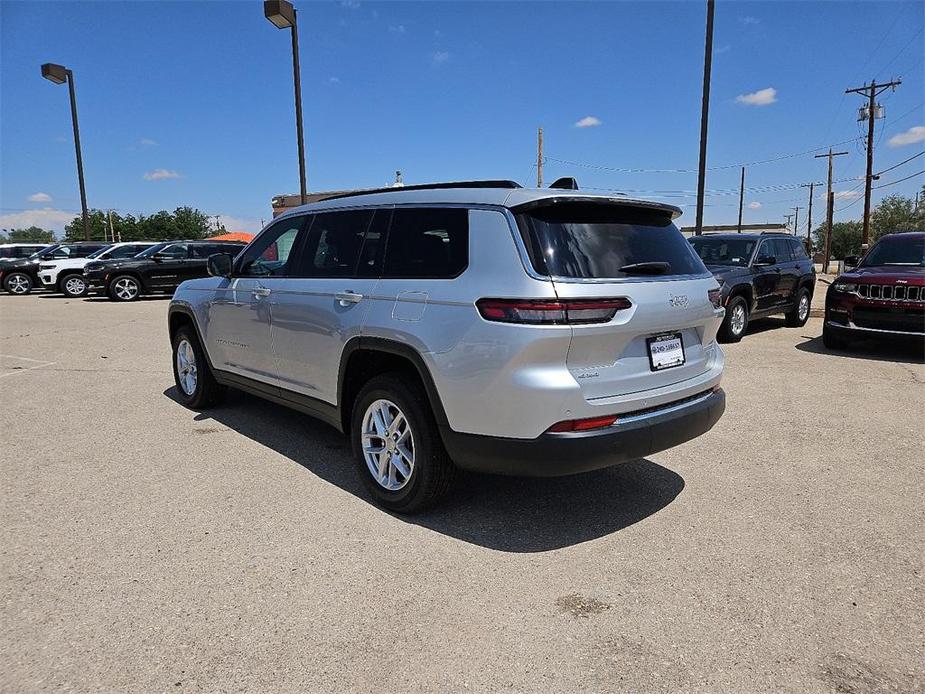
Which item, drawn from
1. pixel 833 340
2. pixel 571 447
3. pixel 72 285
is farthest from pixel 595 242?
pixel 72 285

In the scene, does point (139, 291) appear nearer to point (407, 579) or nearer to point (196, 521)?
point (196, 521)

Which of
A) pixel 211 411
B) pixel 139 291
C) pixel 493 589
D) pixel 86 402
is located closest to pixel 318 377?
pixel 493 589

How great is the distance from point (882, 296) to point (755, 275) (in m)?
2.07

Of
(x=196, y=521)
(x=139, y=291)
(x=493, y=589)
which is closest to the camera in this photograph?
(x=493, y=589)

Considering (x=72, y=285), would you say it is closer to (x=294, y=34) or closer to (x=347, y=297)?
(x=294, y=34)

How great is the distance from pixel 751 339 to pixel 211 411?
8551mm

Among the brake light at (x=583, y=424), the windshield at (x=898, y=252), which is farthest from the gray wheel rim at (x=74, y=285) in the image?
the brake light at (x=583, y=424)

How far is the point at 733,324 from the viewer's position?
9906 millimetres

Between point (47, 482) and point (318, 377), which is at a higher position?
point (318, 377)

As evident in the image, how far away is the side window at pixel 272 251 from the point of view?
4.66 metres

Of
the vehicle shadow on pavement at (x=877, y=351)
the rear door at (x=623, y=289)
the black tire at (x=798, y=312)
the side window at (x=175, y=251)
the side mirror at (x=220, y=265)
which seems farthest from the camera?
the side window at (x=175, y=251)

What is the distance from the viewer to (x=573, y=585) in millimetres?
2912

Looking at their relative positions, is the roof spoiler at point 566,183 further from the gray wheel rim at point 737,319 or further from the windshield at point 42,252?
the windshield at point 42,252

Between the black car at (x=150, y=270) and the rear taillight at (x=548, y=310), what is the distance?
55.7 ft
